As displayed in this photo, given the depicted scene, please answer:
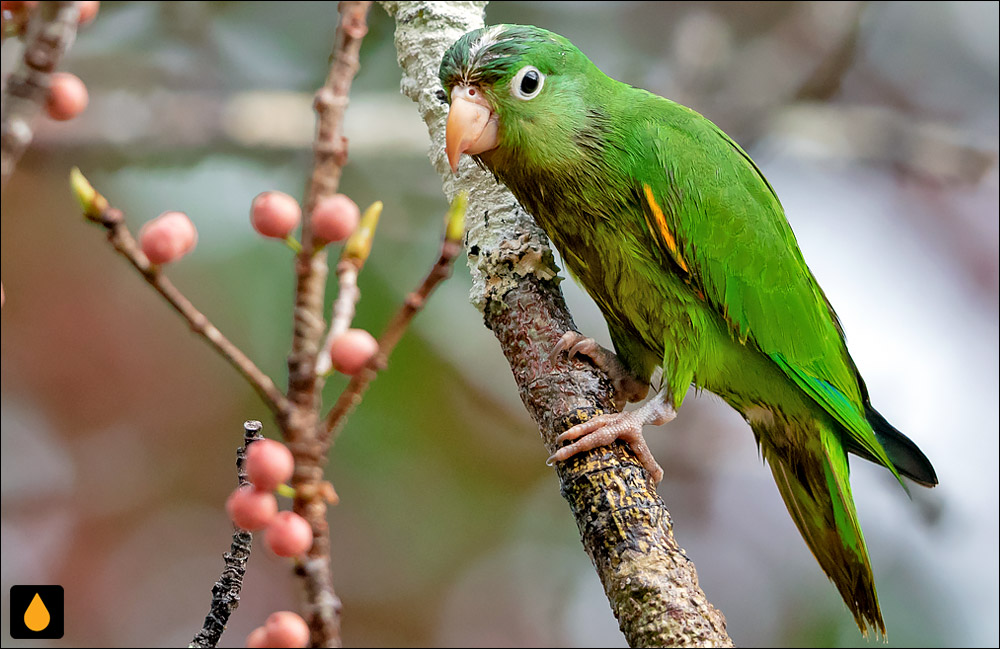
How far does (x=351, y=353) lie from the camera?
1.74 ft

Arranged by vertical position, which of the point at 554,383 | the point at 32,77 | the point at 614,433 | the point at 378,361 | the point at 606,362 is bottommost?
the point at 378,361

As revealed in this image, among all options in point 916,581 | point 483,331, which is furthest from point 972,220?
point 483,331

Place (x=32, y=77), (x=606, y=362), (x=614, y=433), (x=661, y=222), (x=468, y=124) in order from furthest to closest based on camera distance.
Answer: (x=606, y=362) → (x=661, y=222) → (x=468, y=124) → (x=614, y=433) → (x=32, y=77)

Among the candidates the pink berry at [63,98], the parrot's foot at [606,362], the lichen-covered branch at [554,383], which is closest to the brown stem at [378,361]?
the pink berry at [63,98]

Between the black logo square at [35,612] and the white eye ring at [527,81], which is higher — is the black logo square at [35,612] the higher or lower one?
the lower one

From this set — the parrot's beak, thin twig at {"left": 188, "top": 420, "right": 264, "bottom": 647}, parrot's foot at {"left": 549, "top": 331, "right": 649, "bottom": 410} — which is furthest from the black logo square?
the parrot's beak

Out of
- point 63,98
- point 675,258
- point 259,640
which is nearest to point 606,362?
point 675,258

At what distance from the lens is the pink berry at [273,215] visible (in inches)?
20.6

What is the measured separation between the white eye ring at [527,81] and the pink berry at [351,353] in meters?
1.33

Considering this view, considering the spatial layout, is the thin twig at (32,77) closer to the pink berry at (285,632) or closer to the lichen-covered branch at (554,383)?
the pink berry at (285,632)

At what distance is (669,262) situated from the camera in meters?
1.91

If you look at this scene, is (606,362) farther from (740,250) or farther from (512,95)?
(512,95)

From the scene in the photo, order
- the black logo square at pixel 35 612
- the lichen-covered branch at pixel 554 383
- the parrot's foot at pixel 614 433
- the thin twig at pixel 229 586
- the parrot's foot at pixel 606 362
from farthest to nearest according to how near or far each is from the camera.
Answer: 1. the parrot's foot at pixel 606 362
2. the parrot's foot at pixel 614 433
3. the lichen-covered branch at pixel 554 383
4. the black logo square at pixel 35 612
5. the thin twig at pixel 229 586

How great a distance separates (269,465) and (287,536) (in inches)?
1.7
